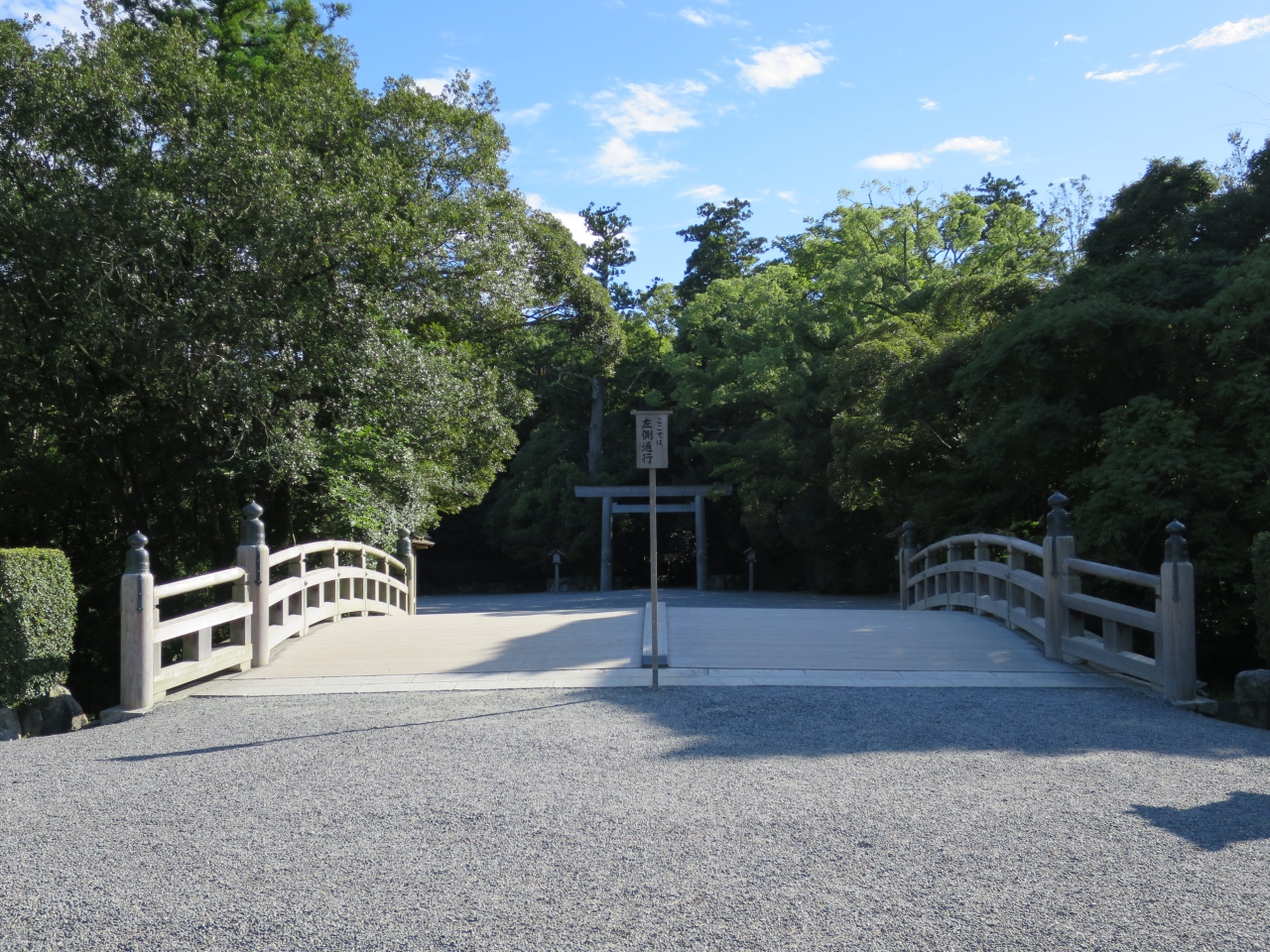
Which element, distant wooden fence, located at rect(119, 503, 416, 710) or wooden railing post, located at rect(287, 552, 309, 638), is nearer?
distant wooden fence, located at rect(119, 503, 416, 710)

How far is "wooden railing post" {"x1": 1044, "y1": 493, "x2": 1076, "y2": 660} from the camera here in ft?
26.5

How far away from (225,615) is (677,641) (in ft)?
11.1

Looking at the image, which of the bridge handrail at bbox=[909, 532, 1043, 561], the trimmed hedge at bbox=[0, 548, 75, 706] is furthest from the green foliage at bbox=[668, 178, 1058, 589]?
the trimmed hedge at bbox=[0, 548, 75, 706]

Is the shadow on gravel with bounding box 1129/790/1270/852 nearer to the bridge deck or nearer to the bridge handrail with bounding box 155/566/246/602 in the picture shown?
the bridge deck

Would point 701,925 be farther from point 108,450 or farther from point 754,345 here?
point 754,345

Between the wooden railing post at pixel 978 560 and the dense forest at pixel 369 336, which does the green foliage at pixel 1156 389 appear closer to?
the dense forest at pixel 369 336

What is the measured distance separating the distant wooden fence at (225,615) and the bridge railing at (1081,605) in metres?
5.90

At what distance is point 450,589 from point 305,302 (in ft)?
84.5

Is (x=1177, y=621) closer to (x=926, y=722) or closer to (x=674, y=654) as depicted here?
(x=926, y=722)

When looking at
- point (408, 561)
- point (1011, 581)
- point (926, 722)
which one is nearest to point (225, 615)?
point (926, 722)

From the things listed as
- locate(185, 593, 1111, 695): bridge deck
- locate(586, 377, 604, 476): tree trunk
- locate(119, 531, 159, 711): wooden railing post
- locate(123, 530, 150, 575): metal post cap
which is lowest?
locate(185, 593, 1111, 695): bridge deck

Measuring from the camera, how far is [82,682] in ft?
51.7

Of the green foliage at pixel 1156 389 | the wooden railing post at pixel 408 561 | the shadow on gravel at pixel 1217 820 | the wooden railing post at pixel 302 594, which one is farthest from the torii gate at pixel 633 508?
the shadow on gravel at pixel 1217 820

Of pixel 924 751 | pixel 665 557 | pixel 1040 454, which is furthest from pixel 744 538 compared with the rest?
pixel 924 751
